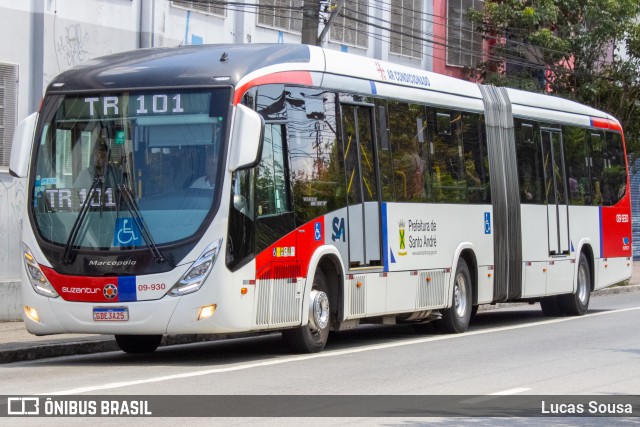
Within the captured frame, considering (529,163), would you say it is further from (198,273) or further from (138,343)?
(198,273)

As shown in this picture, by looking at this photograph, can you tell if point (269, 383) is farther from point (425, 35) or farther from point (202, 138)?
point (425, 35)

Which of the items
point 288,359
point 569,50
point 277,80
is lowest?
point 288,359

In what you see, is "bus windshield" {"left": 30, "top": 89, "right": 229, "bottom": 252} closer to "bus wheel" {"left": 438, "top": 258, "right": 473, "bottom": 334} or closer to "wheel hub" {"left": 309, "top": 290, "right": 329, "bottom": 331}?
"wheel hub" {"left": 309, "top": 290, "right": 329, "bottom": 331}

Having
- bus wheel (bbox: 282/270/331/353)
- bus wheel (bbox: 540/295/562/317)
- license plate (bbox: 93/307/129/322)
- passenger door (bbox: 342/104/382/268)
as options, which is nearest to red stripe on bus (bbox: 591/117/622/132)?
bus wheel (bbox: 540/295/562/317)

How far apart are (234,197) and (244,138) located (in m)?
0.61

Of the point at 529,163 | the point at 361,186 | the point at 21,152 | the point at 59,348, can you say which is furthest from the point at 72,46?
the point at 21,152

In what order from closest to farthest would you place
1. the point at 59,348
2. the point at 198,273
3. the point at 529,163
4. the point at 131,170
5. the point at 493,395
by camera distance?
1. the point at 493,395
2. the point at 198,273
3. the point at 131,170
4. the point at 59,348
5. the point at 529,163

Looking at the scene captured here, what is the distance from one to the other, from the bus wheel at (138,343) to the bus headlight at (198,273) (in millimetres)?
2104

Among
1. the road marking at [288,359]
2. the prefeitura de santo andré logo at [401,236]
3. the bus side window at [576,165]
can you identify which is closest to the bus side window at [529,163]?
the bus side window at [576,165]

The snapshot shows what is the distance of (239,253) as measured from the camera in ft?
43.4

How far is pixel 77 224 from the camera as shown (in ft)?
44.2

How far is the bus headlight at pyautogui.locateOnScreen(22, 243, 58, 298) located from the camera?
13531 millimetres

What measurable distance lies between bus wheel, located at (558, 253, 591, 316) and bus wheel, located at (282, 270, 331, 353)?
8.23m

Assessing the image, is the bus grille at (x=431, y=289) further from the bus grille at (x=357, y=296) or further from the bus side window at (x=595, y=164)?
the bus side window at (x=595, y=164)
